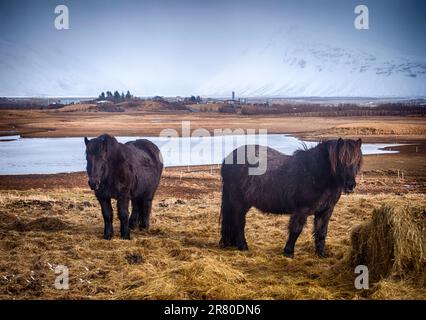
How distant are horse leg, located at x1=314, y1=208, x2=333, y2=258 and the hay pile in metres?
0.80

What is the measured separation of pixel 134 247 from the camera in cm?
717

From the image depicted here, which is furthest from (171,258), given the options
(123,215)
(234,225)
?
(123,215)

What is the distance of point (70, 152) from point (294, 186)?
919 inches

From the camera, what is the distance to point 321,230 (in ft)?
23.7

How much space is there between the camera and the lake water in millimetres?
22328

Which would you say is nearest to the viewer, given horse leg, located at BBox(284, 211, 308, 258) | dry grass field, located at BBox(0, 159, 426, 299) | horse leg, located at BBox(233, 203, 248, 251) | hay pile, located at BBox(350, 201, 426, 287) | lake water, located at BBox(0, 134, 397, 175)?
dry grass field, located at BBox(0, 159, 426, 299)

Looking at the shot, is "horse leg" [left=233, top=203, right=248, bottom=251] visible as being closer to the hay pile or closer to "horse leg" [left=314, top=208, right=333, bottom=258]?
"horse leg" [left=314, top=208, right=333, bottom=258]

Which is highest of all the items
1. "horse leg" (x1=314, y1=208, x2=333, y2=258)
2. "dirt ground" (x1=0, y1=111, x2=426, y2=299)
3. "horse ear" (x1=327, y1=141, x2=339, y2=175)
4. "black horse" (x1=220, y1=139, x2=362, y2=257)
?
"horse ear" (x1=327, y1=141, x2=339, y2=175)

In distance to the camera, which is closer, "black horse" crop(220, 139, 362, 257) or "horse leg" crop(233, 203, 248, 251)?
"black horse" crop(220, 139, 362, 257)

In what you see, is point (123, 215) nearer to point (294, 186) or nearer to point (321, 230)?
point (294, 186)

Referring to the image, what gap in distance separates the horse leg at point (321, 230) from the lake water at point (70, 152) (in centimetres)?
1366

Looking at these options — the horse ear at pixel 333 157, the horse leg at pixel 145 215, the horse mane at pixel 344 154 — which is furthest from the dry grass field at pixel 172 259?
the horse ear at pixel 333 157

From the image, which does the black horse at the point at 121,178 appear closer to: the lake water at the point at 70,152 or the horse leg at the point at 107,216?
the horse leg at the point at 107,216

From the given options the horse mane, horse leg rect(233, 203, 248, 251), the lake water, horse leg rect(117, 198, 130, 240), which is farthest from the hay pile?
the lake water
